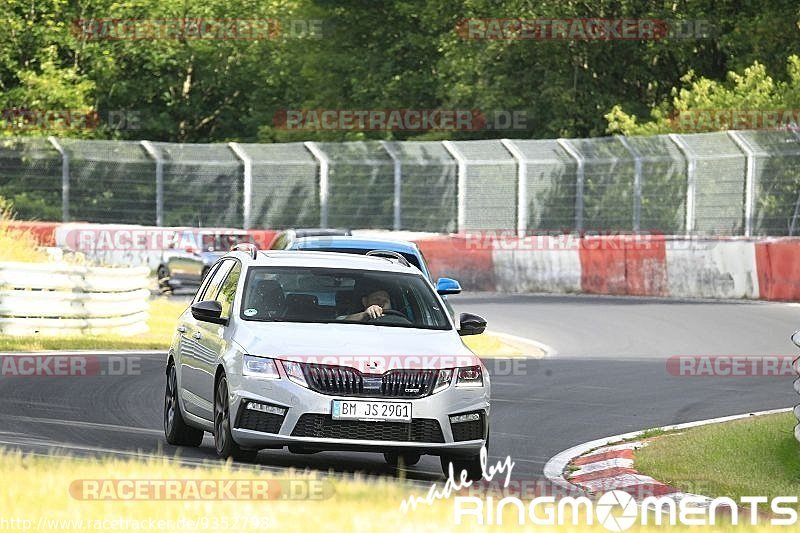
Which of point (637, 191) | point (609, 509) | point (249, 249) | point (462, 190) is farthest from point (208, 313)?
point (462, 190)

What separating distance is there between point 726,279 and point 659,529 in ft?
80.1

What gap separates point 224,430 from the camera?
11.8 meters

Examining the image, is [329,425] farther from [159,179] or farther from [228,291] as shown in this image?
[159,179]

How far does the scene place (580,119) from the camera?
53.6m

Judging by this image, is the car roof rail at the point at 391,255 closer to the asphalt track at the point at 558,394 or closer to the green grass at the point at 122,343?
the asphalt track at the point at 558,394

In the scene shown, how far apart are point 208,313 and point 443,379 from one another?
187 cm

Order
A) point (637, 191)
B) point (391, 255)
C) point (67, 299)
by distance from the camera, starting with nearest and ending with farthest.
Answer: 1. point (391, 255)
2. point (67, 299)
3. point (637, 191)

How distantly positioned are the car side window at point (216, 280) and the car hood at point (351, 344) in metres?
1.48

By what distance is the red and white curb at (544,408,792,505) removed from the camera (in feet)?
38.0

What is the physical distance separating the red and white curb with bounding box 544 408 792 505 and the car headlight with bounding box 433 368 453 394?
0.99 metres

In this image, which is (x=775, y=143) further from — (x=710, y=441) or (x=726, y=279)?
(x=710, y=441)

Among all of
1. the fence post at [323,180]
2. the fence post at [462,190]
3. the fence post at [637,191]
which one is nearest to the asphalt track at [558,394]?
the fence post at [637,191]

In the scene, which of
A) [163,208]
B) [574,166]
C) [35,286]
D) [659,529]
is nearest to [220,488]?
[659,529]

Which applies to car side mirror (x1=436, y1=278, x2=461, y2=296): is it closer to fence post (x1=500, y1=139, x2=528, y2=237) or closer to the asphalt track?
the asphalt track
